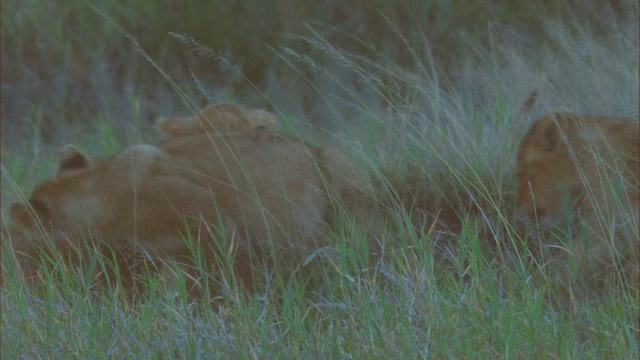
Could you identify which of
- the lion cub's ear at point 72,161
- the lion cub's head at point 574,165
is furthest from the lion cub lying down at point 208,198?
the lion cub's head at point 574,165

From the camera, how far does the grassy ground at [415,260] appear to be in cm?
240

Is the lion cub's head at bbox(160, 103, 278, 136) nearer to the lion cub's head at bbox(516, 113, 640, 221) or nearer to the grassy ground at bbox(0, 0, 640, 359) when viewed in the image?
the grassy ground at bbox(0, 0, 640, 359)

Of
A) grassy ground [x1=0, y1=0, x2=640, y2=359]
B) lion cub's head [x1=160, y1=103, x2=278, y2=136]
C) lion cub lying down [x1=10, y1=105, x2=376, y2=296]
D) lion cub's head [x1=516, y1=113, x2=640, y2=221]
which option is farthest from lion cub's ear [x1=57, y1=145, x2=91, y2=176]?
lion cub's head [x1=516, y1=113, x2=640, y2=221]

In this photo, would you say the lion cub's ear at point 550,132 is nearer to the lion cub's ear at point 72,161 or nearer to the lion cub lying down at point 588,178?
the lion cub lying down at point 588,178

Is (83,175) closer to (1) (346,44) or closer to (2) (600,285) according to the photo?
(2) (600,285)

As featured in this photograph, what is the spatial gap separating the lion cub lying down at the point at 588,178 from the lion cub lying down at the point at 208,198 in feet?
1.52

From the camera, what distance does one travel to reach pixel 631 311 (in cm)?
263

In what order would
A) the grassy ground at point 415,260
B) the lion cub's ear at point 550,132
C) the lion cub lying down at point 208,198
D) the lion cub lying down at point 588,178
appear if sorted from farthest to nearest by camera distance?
the lion cub's ear at point 550,132 → the lion cub lying down at point 208,198 → the lion cub lying down at point 588,178 → the grassy ground at point 415,260

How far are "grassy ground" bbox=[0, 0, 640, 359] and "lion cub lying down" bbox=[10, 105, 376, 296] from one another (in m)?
0.08

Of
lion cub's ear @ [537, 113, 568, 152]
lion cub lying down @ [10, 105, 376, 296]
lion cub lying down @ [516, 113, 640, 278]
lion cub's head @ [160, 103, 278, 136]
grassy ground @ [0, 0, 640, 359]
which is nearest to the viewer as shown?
grassy ground @ [0, 0, 640, 359]

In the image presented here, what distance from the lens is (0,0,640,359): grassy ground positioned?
240cm

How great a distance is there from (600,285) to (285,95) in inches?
138

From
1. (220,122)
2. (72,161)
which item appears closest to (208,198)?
(220,122)

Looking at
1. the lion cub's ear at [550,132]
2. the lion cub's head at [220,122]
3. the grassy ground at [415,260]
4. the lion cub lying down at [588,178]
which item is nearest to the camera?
the grassy ground at [415,260]
